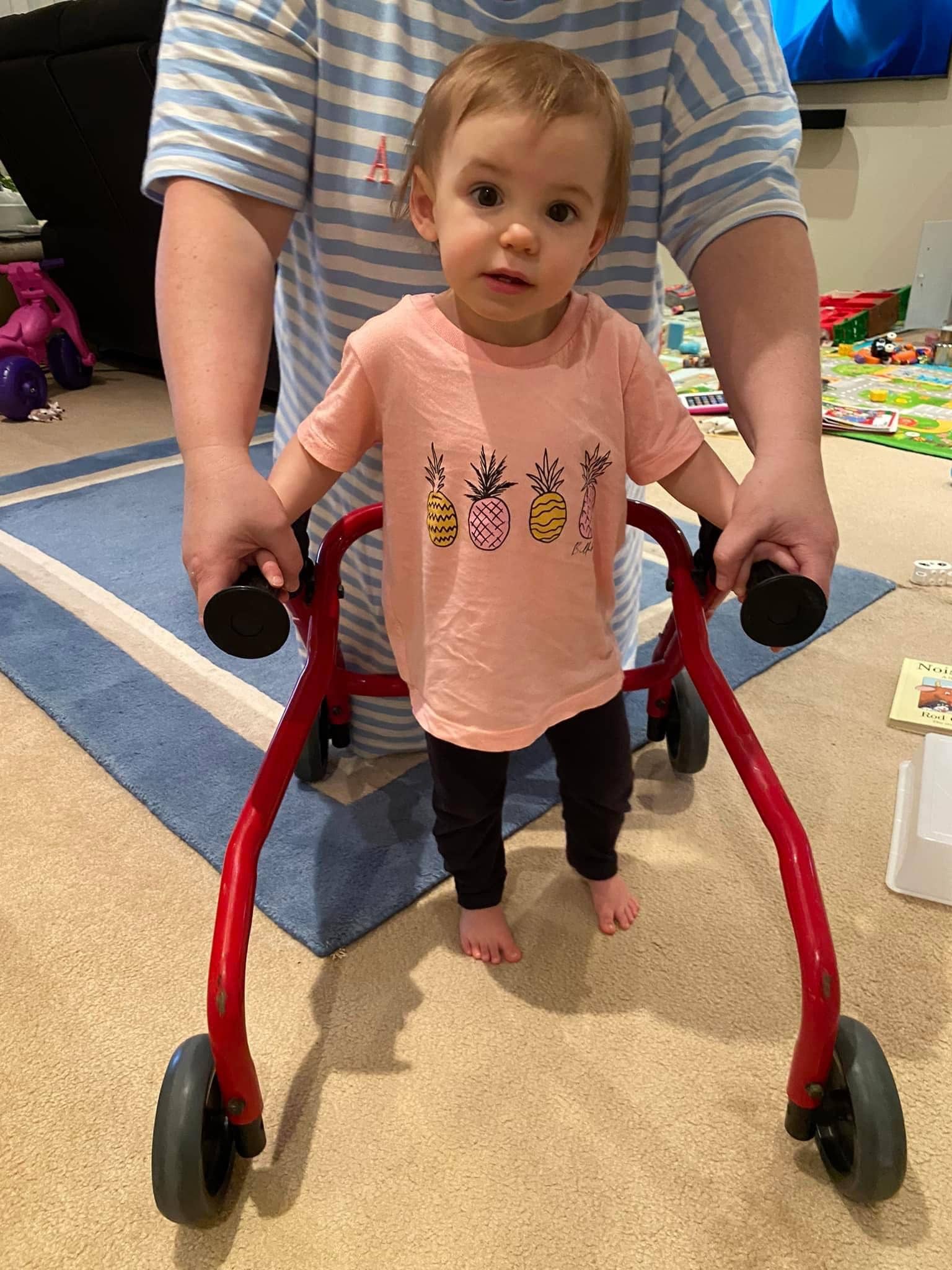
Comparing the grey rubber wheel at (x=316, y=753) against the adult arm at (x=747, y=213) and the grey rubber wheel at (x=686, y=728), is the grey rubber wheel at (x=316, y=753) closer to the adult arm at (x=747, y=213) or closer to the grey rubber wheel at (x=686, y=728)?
the grey rubber wheel at (x=686, y=728)

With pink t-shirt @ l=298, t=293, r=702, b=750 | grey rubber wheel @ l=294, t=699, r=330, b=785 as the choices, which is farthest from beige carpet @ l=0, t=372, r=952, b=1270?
pink t-shirt @ l=298, t=293, r=702, b=750

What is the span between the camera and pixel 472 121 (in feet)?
1.87

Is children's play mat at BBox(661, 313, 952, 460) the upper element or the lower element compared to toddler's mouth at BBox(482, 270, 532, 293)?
lower

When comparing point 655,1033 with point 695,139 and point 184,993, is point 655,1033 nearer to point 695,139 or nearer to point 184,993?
point 184,993

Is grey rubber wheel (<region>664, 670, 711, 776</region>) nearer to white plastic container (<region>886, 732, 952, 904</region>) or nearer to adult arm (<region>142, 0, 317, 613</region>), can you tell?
white plastic container (<region>886, 732, 952, 904</region>)

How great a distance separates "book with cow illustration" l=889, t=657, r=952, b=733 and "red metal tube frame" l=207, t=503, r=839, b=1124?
1.58ft

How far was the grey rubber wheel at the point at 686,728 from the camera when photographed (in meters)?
Result: 1.03

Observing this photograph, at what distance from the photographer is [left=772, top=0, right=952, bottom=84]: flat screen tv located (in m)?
2.94

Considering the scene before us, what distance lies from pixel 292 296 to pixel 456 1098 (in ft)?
2.43

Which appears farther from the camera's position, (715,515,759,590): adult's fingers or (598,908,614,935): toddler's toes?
(598,908,614,935): toddler's toes

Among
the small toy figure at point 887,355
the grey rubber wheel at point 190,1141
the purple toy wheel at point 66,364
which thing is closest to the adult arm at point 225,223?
the grey rubber wheel at point 190,1141

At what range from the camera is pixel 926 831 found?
890 millimetres

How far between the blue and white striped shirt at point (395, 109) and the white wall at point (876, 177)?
2832 mm

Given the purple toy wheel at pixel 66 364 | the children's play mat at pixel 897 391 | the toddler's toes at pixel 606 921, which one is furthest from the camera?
the purple toy wheel at pixel 66 364
